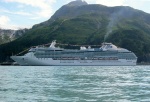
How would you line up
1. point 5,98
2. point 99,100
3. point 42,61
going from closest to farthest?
point 99,100 → point 5,98 → point 42,61

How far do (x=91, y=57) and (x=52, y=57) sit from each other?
19.8 m

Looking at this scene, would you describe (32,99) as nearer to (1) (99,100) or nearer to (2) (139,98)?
(1) (99,100)

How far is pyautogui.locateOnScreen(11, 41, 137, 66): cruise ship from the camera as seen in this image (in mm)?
154625

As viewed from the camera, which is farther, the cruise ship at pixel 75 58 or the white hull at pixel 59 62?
the cruise ship at pixel 75 58

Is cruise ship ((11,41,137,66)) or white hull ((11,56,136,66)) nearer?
white hull ((11,56,136,66))

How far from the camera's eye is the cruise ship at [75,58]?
15462 centimetres

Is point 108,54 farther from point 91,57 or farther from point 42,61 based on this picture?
point 42,61

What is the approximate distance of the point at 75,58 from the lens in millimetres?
156875

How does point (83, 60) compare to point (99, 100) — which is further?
point (83, 60)

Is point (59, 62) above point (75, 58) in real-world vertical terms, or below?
below

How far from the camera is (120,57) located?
16212 centimetres

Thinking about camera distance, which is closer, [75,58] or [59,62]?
[59,62]

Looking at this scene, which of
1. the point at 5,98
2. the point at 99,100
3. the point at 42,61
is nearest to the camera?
the point at 99,100

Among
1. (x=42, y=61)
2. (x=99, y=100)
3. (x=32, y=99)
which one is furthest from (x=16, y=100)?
(x=42, y=61)
